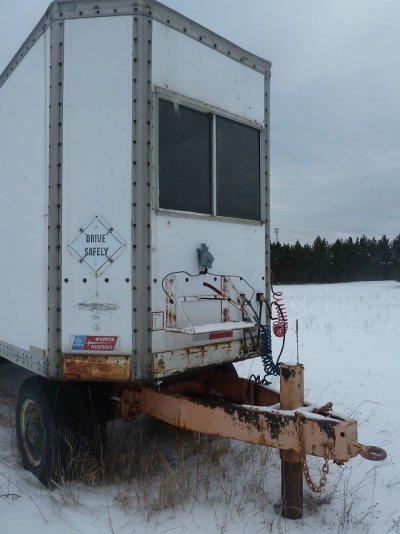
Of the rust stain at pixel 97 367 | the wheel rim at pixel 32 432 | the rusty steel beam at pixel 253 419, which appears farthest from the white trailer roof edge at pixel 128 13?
the wheel rim at pixel 32 432

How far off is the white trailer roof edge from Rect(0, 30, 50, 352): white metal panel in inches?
4.3

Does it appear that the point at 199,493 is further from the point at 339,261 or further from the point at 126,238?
the point at 339,261

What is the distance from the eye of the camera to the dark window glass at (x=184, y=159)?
3.51 m

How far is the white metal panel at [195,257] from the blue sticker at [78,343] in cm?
50

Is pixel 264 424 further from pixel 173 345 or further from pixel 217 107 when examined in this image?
pixel 217 107

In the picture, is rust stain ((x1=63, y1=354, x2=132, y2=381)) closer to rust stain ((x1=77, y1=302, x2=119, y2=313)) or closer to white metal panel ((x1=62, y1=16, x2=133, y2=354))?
white metal panel ((x1=62, y1=16, x2=133, y2=354))

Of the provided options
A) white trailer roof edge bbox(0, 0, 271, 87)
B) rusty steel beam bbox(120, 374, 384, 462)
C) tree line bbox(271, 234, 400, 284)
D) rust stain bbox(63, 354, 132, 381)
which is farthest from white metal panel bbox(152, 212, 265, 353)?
tree line bbox(271, 234, 400, 284)

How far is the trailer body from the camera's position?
3.31m

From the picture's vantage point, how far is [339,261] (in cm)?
7456

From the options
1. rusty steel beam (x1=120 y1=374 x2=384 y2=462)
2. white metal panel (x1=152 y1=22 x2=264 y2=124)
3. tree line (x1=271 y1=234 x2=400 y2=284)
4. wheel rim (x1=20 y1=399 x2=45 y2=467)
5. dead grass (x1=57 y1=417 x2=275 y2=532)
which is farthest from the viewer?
tree line (x1=271 y1=234 x2=400 y2=284)

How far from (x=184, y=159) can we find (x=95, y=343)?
1542 mm

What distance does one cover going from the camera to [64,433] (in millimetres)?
3516

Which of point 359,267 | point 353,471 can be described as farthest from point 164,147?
point 359,267

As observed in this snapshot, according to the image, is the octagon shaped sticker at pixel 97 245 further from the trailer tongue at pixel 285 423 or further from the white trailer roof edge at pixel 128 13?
the white trailer roof edge at pixel 128 13
